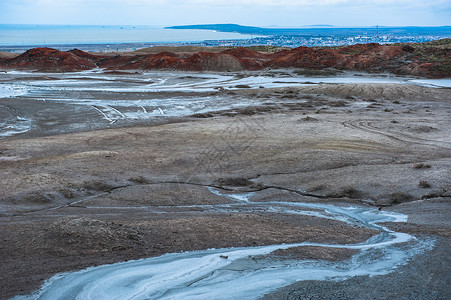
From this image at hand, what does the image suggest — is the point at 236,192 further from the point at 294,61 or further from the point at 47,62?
the point at 47,62

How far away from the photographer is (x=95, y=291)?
920 cm

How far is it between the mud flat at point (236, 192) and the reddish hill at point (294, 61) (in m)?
29.6

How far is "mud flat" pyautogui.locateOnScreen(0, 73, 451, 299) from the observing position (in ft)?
34.7

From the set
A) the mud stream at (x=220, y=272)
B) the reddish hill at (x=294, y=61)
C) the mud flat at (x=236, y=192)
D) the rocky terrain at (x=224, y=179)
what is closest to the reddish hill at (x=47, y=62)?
the reddish hill at (x=294, y=61)

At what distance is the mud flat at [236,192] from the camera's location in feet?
34.7

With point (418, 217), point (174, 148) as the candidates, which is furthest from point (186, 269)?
point (174, 148)

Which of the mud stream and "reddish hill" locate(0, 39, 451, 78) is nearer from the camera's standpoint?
the mud stream

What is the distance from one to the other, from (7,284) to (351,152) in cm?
1536

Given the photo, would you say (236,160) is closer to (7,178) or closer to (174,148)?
(174,148)

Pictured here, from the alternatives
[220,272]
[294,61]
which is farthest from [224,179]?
[294,61]

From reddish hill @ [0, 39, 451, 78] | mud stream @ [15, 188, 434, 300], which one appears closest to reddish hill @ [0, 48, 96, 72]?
reddish hill @ [0, 39, 451, 78]

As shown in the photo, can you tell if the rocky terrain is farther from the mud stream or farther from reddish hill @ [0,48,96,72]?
reddish hill @ [0,48,96,72]

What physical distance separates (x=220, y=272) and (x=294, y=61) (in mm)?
59962

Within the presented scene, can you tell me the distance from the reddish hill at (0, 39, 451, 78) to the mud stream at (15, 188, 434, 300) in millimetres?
50489
